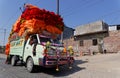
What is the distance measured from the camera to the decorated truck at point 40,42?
9401mm

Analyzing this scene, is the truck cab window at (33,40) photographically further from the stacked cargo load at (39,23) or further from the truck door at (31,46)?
the stacked cargo load at (39,23)

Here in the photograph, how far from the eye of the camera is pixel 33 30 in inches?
431

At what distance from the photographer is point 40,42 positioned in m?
10.2

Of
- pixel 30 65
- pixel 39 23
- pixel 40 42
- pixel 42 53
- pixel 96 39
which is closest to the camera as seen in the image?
pixel 42 53

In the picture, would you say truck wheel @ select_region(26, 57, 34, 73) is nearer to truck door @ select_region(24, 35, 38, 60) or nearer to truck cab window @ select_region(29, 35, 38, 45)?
truck door @ select_region(24, 35, 38, 60)

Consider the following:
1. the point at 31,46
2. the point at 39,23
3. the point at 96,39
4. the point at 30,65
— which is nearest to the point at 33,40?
the point at 31,46

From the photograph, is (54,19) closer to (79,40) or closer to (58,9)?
(58,9)

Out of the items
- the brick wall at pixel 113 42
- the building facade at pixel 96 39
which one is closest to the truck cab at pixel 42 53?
the brick wall at pixel 113 42

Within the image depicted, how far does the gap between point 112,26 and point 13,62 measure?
69.5ft

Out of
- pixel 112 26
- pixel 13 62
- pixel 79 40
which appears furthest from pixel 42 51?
pixel 112 26

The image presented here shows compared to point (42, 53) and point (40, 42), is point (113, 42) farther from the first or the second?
point (42, 53)

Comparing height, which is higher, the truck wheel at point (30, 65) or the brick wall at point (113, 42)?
the brick wall at point (113, 42)

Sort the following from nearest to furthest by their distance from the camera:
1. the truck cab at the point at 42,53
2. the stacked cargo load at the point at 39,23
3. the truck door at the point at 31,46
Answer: the truck cab at the point at 42,53, the truck door at the point at 31,46, the stacked cargo load at the point at 39,23

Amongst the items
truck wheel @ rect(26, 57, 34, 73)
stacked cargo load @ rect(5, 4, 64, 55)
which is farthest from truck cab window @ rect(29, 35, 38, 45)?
truck wheel @ rect(26, 57, 34, 73)
